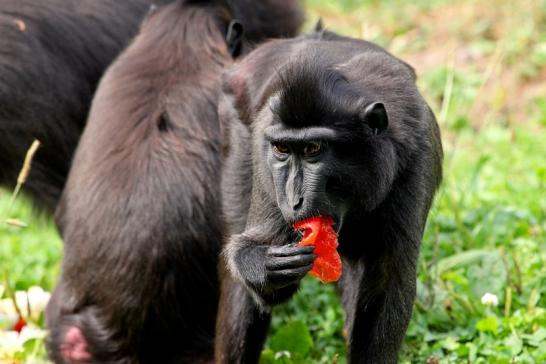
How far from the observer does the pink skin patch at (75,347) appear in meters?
5.94

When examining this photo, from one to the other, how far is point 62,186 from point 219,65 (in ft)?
5.77

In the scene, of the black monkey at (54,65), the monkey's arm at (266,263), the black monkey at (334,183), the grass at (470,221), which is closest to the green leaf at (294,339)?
the grass at (470,221)

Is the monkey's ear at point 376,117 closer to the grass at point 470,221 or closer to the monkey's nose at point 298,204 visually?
the monkey's nose at point 298,204

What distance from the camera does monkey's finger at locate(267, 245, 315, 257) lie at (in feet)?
14.6

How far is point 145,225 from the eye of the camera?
5.72 metres

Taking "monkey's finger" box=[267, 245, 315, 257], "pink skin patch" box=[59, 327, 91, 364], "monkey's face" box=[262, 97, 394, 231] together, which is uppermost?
"monkey's face" box=[262, 97, 394, 231]

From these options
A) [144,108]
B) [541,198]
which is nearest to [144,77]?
[144,108]

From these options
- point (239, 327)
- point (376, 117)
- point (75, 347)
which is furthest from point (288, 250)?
point (75, 347)

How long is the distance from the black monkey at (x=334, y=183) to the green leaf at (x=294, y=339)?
0.66 m

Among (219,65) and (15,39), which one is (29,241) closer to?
(15,39)

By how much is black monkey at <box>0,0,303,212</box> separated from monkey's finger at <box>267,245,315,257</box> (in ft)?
9.55

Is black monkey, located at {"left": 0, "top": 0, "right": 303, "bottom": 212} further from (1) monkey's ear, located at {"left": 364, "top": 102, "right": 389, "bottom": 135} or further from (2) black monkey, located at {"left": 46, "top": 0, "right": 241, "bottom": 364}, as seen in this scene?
(1) monkey's ear, located at {"left": 364, "top": 102, "right": 389, "bottom": 135}

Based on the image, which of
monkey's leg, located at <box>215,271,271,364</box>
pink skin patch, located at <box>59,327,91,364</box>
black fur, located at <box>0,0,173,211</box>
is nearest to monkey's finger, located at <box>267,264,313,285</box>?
monkey's leg, located at <box>215,271,271,364</box>

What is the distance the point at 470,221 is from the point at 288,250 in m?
3.05
